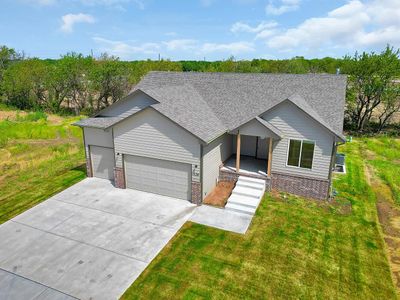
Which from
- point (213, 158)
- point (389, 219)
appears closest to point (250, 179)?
point (213, 158)

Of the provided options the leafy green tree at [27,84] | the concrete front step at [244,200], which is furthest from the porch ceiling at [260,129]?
the leafy green tree at [27,84]

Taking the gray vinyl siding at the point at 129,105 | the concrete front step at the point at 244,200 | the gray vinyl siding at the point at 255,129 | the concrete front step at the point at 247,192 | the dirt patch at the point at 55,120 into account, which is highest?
the gray vinyl siding at the point at 129,105

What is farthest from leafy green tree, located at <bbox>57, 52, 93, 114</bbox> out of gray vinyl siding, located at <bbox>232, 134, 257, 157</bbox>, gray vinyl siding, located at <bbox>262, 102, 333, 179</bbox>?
gray vinyl siding, located at <bbox>262, 102, 333, 179</bbox>

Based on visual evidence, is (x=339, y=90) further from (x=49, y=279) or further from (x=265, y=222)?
(x=49, y=279)

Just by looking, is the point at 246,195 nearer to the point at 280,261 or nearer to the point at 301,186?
the point at 301,186

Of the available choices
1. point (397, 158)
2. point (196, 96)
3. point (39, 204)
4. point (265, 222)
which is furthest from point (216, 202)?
point (397, 158)

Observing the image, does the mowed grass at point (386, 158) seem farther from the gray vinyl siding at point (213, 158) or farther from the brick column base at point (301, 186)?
the gray vinyl siding at point (213, 158)
